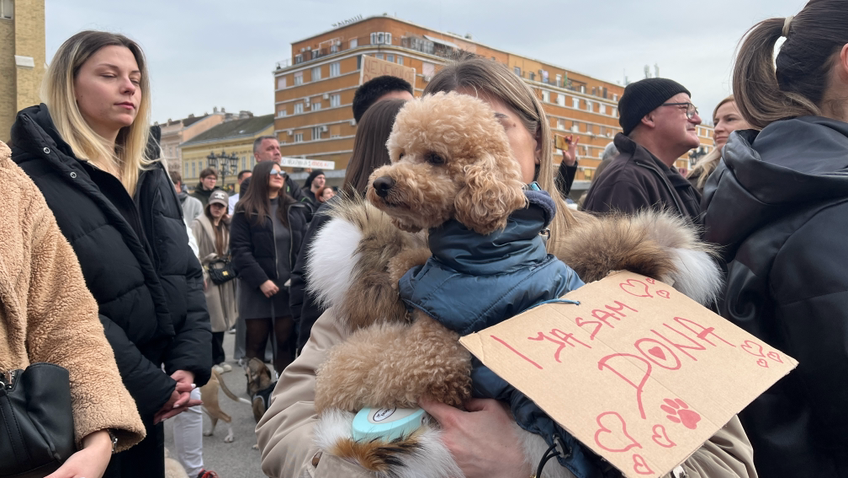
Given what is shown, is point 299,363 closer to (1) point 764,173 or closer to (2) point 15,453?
(2) point 15,453

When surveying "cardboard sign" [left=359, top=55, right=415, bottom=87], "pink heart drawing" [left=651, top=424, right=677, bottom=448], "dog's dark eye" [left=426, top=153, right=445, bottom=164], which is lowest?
"pink heart drawing" [left=651, top=424, right=677, bottom=448]

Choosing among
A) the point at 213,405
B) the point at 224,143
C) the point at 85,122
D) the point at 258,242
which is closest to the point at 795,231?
the point at 85,122

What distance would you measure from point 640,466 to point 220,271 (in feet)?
17.9

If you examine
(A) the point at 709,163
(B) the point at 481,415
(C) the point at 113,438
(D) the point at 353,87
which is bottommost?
(C) the point at 113,438

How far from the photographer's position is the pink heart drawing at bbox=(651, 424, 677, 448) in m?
0.87

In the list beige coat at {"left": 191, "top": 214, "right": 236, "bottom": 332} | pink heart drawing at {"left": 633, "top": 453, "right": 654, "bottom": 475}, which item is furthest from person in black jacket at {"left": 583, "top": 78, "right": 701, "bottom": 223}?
beige coat at {"left": 191, "top": 214, "right": 236, "bottom": 332}

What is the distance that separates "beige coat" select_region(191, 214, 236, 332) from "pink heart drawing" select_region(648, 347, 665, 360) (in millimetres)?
5137

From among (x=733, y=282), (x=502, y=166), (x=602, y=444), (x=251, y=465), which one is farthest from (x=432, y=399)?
(x=251, y=465)

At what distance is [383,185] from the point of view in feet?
4.17

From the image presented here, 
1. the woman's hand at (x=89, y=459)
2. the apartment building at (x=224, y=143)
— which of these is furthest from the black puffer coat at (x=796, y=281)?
the apartment building at (x=224, y=143)

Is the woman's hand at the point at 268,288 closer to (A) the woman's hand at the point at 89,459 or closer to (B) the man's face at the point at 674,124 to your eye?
(A) the woman's hand at the point at 89,459

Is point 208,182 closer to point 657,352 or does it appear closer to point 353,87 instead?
point 657,352

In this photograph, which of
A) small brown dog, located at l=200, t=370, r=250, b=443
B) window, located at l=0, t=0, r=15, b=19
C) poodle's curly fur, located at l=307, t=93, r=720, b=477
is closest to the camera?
poodle's curly fur, located at l=307, t=93, r=720, b=477

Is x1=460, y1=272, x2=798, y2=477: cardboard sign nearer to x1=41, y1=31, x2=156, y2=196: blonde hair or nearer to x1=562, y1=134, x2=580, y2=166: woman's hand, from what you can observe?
x1=41, y1=31, x2=156, y2=196: blonde hair
